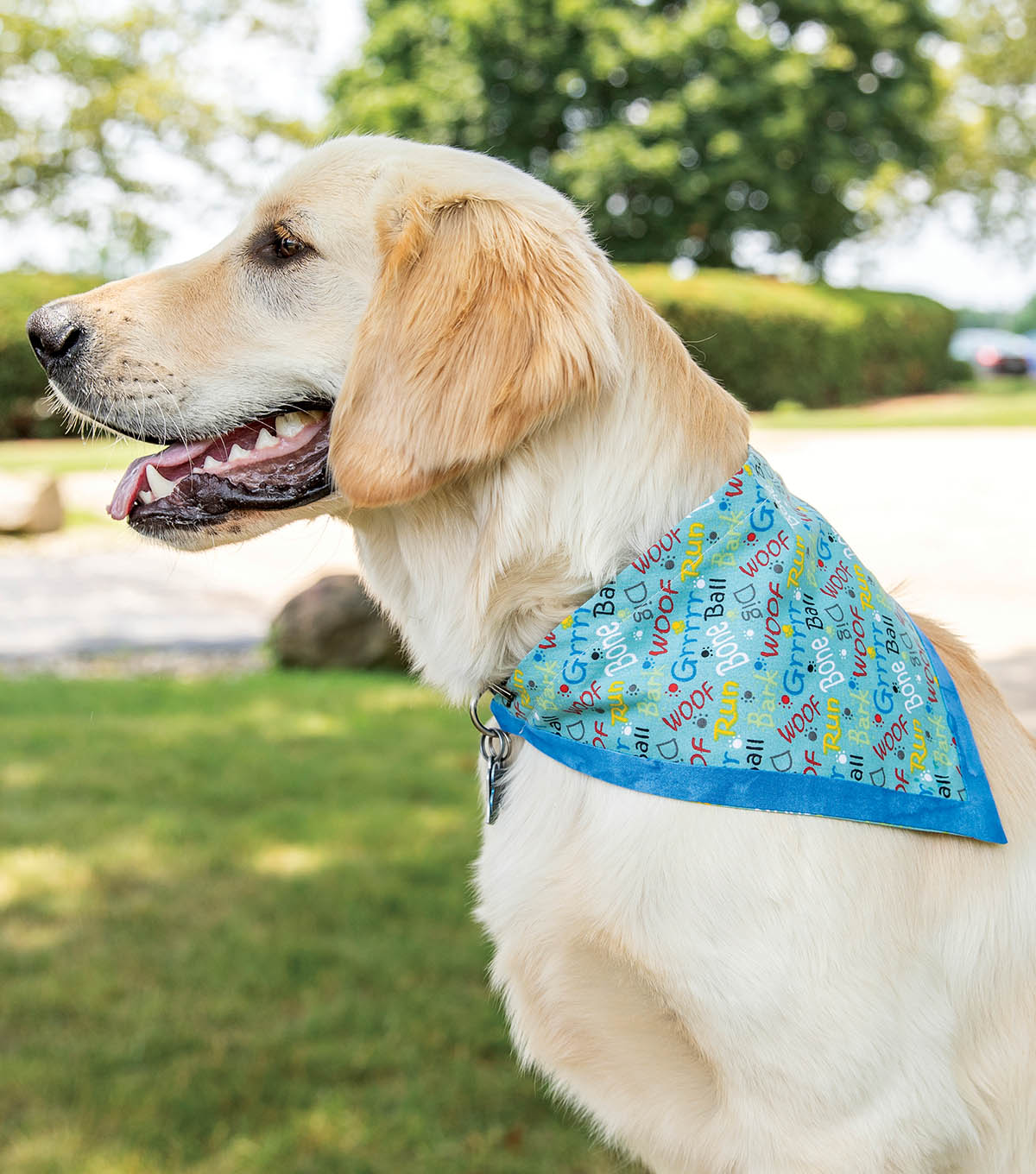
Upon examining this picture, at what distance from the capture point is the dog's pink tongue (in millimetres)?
2160

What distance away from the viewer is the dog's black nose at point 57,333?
83.1 inches

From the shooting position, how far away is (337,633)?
296 inches

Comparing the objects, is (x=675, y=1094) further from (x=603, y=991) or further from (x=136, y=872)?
(x=136, y=872)

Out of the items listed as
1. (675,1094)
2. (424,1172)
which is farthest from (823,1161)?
Result: (424,1172)

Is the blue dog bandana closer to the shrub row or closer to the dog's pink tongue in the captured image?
the dog's pink tongue

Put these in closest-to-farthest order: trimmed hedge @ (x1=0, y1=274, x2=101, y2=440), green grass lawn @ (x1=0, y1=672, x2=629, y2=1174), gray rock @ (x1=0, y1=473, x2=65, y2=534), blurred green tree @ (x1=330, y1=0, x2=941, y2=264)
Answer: green grass lawn @ (x1=0, y1=672, x2=629, y2=1174), gray rock @ (x1=0, y1=473, x2=65, y2=534), trimmed hedge @ (x1=0, y1=274, x2=101, y2=440), blurred green tree @ (x1=330, y1=0, x2=941, y2=264)

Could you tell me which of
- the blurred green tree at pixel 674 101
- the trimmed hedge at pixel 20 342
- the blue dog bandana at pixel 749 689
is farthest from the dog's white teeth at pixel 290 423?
the blurred green tree at pixel 674 101

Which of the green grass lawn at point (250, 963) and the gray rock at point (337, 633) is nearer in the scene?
the green grass lawn at point (250, 963)

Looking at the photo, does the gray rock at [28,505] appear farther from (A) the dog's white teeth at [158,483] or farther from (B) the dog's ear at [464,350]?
(B) the dog's ear at [464,350]

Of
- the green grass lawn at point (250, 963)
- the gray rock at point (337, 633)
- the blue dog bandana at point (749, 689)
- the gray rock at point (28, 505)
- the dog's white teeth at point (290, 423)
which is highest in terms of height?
the dog's white teeth at point (290, 423)

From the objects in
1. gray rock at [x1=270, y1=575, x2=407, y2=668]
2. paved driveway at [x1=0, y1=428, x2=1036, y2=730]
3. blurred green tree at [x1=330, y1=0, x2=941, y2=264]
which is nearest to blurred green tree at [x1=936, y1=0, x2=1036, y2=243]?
blurred green tree at [x1=330, y1=0, x2=941, y2=264]

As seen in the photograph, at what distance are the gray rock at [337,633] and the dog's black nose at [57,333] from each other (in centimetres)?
531

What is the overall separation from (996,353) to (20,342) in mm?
30224

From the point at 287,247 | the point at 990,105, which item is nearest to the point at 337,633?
the point at 287,247
